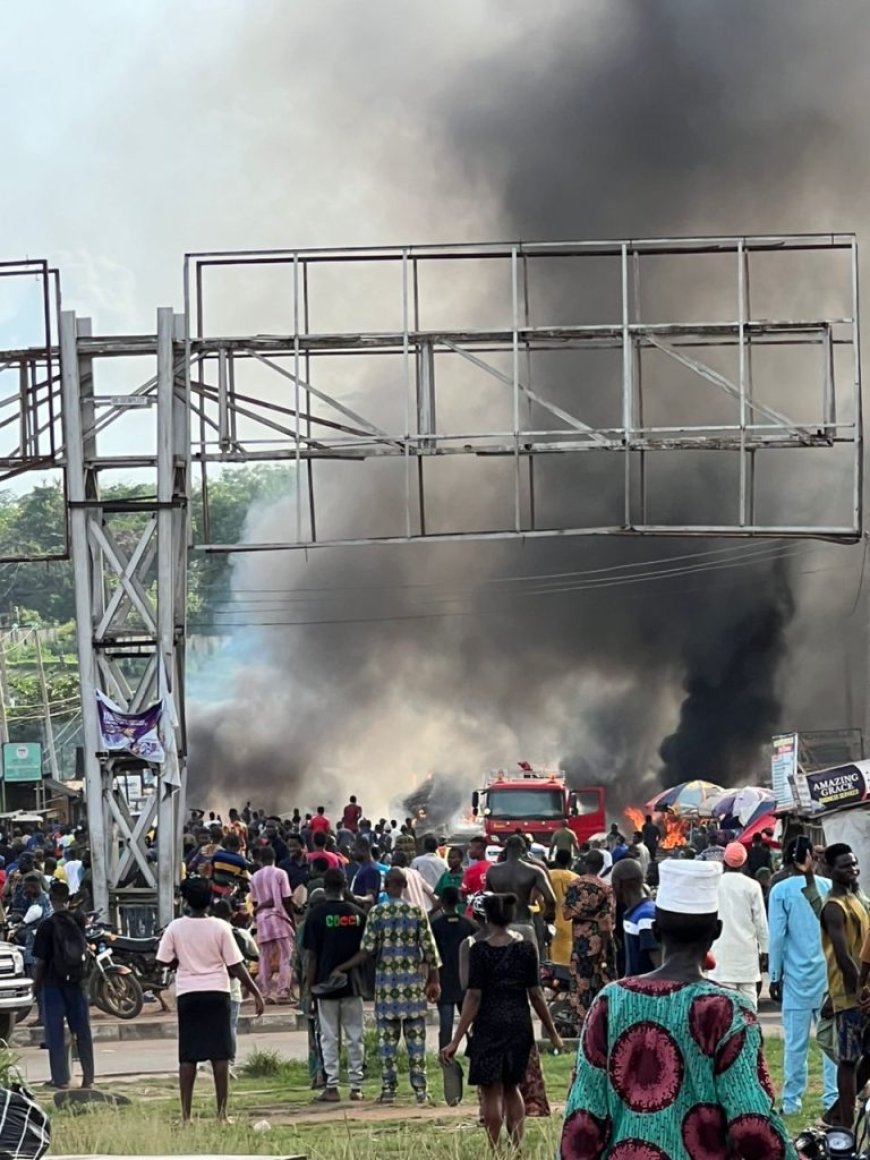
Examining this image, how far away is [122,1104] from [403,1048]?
3384mm

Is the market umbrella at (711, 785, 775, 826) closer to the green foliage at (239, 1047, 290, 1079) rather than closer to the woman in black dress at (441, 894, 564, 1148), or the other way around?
the green foliage at (239, 1047, 290, 1079)

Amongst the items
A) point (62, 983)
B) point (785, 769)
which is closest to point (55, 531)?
point (785, 769)

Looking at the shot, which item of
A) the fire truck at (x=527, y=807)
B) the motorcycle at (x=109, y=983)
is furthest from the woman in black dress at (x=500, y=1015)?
the fire truck at (x=527, y=807)

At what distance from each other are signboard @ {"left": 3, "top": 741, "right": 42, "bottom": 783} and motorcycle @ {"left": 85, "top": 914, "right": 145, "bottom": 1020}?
2529 centimetres

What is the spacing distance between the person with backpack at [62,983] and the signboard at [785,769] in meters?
11.8

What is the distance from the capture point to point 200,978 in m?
11.2

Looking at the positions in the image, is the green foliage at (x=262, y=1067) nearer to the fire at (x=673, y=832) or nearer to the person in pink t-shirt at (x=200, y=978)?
the person in pink t-shirt at (x=200, y=978)

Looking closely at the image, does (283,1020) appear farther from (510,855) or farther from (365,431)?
(365,431)

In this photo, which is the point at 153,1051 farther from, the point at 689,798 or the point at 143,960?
the point at 689,798

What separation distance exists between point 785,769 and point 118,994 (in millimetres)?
9419

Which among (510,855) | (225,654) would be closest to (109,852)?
(510,855)

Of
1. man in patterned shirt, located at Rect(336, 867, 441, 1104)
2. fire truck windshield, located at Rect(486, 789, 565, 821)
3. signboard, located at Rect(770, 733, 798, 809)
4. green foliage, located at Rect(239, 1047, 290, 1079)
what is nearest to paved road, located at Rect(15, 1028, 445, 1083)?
green foliage, located at Rect(239, 1047, 290, 1079)

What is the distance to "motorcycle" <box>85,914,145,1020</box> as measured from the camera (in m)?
18.0

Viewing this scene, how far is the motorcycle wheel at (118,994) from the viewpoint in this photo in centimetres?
1806
